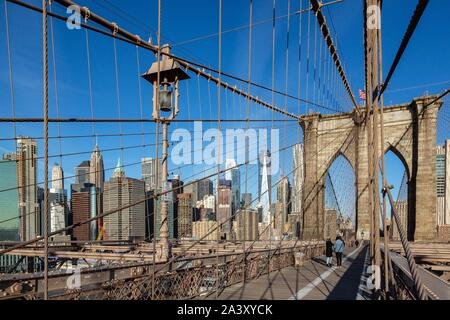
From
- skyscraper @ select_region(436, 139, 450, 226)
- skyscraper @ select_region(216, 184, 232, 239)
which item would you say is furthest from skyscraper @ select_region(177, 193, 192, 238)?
skyscraper @ select_region(436, 139, 450, 226)

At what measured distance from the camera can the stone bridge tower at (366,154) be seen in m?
18.5

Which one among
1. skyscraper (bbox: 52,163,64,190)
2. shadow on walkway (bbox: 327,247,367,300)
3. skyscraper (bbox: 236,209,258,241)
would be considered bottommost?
skyscraper (bbox: 236,209,258,241)

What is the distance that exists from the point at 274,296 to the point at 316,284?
1562 millimetres

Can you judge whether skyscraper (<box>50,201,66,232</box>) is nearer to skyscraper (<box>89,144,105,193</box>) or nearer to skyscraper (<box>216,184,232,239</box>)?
skyscraper (<box>89,144,105,193</box>)

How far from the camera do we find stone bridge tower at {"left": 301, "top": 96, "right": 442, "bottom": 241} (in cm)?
1850

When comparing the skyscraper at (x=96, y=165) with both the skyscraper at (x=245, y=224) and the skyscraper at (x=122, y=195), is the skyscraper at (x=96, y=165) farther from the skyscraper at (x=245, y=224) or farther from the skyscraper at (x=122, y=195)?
the skyscraper at (x=245, y=224)

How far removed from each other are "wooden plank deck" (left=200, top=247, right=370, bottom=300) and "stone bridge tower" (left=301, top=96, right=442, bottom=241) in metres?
11.3

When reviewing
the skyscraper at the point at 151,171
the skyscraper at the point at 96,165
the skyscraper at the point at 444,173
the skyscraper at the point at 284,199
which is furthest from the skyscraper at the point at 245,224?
the skyscraper at the point at 444,173

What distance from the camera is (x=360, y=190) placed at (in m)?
19.2

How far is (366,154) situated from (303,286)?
15.7 metres

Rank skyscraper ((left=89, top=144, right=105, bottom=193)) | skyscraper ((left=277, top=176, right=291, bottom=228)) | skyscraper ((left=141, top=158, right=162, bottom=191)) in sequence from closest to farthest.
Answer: skyscraper ((left=141, top=158, right=162, bottom=191)), skyscraper ((left=277, top=176, right=291, bottom=228)), skyscraper ((left=89, top=144, right=105, bottom=193))
